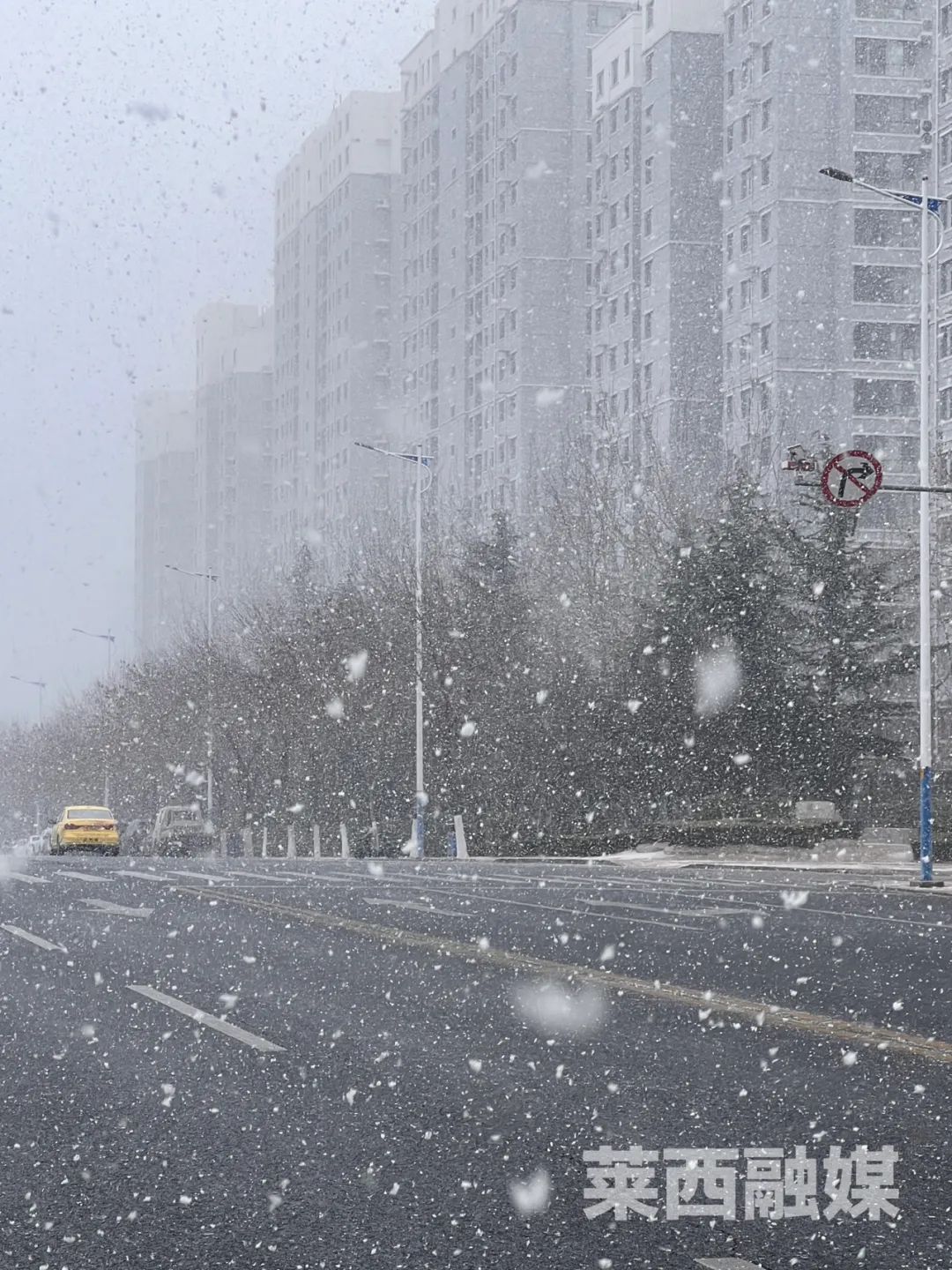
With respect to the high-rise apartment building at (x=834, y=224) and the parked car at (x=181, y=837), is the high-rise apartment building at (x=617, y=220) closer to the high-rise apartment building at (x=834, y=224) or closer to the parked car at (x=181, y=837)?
the high-rise apartment building at (x=834, y=224)

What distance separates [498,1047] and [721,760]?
37109mm

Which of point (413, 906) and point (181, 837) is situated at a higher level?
point (413, 906)

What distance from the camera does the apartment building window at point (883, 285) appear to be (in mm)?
89688

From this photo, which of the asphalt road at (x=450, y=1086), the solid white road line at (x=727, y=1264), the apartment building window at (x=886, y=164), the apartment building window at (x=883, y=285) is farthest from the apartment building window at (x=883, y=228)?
the solid white road line at (x=727, y=1264)

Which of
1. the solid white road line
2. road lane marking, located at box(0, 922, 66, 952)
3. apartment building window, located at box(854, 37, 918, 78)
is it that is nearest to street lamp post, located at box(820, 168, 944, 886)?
road lane marking, located at box(0, 922, 66, 952)

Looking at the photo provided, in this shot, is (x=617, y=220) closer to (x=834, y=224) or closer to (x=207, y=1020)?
(x=834, y=224)

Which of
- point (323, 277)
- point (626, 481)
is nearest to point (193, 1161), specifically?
point (626, 481)

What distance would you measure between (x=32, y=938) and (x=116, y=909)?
3323mm

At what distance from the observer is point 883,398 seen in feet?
292

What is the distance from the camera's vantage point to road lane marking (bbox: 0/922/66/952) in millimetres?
14805

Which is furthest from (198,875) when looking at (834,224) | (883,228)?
(883,228)

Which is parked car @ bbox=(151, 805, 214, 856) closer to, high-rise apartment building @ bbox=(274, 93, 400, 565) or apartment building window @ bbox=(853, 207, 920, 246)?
apartment building window @ bbox=(853, 207, 920, 246)

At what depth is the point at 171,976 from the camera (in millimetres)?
12562

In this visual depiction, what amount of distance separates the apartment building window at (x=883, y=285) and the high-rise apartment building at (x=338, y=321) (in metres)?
52.3
